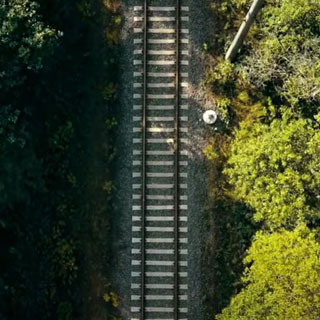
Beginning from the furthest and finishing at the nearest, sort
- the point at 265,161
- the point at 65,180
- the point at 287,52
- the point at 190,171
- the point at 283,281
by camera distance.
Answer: the point at 190,171 → the point at 65,180 → the point at 287,52 → the point at 265,161 → the point at 283,281

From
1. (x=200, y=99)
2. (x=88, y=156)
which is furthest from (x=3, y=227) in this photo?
(x=200, y=99)

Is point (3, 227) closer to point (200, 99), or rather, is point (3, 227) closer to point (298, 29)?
point (200, 99)

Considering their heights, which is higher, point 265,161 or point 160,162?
point 160,162

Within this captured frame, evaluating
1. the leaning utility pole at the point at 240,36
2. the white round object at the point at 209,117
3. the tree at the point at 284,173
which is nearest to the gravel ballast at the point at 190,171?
the white round object at the point at 209,117

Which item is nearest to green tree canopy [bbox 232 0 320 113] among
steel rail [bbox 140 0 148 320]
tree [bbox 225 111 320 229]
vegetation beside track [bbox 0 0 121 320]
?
tree [bbox 225 111 320 229]

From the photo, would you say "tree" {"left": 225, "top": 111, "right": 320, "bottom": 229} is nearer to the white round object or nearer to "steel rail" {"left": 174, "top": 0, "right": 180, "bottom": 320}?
the white round object

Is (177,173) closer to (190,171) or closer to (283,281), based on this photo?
(190,171)

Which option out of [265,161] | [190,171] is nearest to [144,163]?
[190,171]
